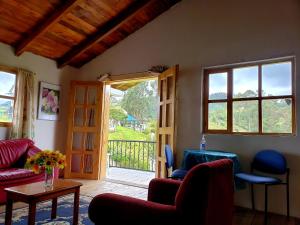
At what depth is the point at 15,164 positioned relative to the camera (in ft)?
13.4

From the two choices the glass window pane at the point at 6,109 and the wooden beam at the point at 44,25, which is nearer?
the wooden beam at the point at 44,25

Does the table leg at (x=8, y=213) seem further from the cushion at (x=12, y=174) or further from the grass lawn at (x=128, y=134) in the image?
the grass lawn at (x=128, y=134)

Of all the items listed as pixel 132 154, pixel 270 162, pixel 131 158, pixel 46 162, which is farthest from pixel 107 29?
pixel 131 158

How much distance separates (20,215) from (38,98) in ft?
8.55

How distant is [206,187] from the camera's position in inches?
66.4

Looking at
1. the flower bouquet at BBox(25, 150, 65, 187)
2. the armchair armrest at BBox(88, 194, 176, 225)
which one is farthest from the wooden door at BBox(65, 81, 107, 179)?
the armchair armrest at BBox(88, 194, 176, 225)

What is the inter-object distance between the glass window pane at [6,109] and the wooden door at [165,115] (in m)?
2.66

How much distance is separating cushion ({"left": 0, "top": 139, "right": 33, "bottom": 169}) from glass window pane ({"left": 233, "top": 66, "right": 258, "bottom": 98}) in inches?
141

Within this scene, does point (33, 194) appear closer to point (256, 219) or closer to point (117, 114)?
point (256, 219)

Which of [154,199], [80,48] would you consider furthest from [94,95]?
[154,199]

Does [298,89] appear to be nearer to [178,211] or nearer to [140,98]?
[178,211]

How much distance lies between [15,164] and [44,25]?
2326 millimetres

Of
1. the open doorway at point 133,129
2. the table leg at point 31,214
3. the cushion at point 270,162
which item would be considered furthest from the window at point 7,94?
the cushion at point 270,162

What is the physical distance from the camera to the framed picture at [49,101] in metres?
5.04
